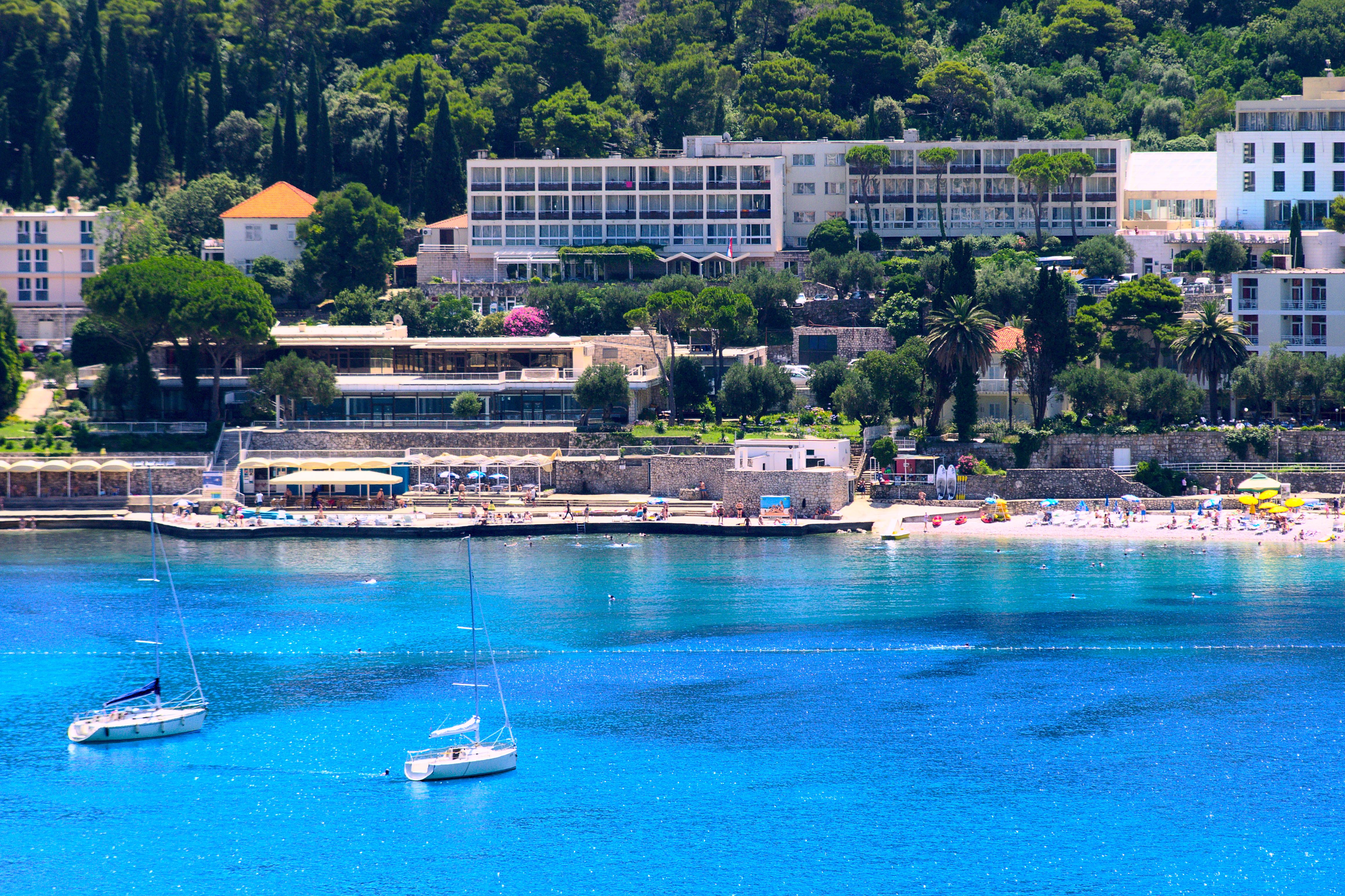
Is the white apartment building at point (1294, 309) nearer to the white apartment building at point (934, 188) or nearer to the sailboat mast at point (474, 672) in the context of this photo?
the white apartment building at point (934, 188)

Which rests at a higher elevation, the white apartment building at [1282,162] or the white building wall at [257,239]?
the white apartment building at [1282,162]

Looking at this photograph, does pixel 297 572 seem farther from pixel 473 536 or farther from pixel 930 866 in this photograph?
pixel 930 866

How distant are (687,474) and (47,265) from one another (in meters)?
47.8

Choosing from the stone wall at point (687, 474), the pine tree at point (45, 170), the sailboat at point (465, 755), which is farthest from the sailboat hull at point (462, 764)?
the pine tree at point (45, 170)

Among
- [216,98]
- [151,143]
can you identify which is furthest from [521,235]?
[216,98]

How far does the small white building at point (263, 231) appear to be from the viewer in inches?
4464

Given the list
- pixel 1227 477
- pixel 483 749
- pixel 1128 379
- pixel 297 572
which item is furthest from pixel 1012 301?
pixel 483 749

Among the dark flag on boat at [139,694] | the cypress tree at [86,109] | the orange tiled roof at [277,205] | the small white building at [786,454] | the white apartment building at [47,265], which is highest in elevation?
the cypress tree at [86,109]

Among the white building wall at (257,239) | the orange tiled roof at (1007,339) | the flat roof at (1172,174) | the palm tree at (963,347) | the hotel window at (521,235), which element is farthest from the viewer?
the flat roof at (1172,174)

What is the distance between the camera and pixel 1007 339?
8869cm

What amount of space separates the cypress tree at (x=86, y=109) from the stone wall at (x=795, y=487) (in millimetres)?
61276

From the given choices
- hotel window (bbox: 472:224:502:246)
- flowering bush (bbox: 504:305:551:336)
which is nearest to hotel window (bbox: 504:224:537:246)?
hotel window (bbox: 472:224:502:246)

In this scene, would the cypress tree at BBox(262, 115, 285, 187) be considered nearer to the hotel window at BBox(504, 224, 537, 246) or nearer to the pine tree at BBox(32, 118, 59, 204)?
the pine tree at BBox(32, 118, 59, 204)

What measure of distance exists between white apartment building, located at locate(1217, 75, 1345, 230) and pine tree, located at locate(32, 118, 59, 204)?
73.3 m
